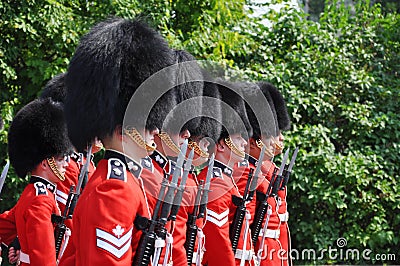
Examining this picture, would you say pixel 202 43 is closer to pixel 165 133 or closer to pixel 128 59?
pixel 165 133

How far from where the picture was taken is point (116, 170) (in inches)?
98.8

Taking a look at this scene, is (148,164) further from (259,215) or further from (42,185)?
(259,215)

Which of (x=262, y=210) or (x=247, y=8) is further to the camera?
(x=247, y=8)

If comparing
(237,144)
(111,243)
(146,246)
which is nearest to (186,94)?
(237,144)

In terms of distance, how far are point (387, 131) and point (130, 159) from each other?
5772 mm

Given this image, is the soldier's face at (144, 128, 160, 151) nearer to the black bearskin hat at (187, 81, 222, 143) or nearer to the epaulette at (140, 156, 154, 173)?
the epaulette at (140, 156, 154, 173)

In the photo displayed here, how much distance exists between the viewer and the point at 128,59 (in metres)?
2.80

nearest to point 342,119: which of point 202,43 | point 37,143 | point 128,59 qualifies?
point 202,43

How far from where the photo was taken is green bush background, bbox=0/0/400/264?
6746mm

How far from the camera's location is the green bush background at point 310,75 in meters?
6.75

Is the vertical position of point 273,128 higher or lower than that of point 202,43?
lower

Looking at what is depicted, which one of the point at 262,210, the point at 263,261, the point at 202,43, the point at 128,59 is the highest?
the point at 202,43

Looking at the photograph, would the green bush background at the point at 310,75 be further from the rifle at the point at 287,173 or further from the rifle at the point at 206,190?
the rifle at the point at 206,190

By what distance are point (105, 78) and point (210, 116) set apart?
164cm
